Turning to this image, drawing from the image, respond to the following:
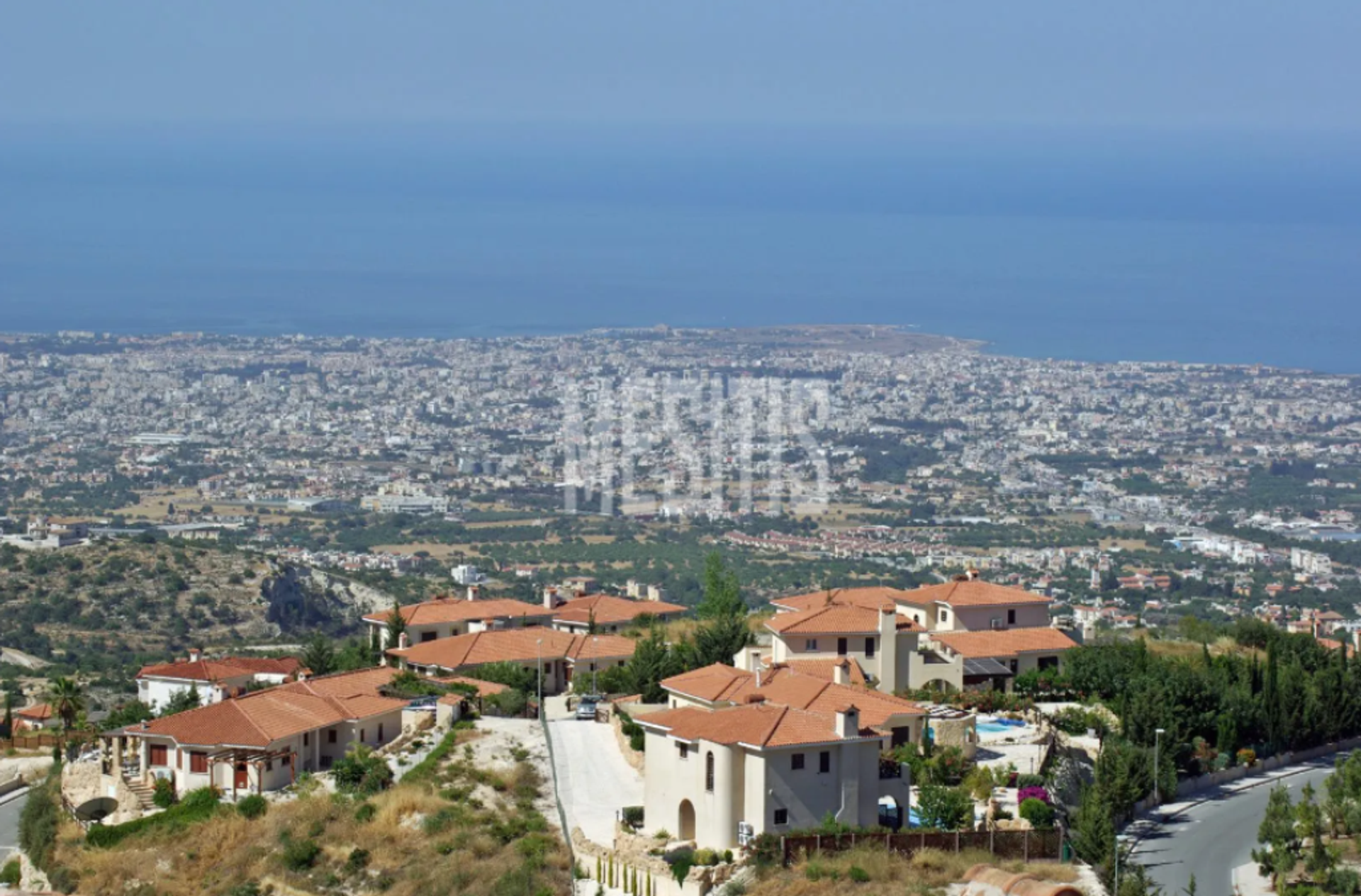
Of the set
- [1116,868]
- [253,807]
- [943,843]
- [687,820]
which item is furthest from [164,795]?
[1116,868]

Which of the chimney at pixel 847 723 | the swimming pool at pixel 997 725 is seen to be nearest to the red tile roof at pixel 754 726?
the chimney at pixel 847 723

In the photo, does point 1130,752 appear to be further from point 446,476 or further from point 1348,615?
point 446,476

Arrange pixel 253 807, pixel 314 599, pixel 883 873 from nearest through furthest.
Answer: pixel 883 873
pixel 253 807
pixel 314 599

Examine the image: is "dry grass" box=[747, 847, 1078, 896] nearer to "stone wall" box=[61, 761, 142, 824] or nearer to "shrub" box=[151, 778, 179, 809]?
"shrub" box=[151, 778, 179, 809]

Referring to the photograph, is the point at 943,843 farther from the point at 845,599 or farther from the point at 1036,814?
the point at 845,599

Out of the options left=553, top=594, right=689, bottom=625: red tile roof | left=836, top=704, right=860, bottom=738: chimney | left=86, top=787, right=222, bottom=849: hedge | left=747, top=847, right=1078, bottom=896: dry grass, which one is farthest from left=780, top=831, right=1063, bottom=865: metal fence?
left=553, top=594, right=689, bottom=625: red tile roof

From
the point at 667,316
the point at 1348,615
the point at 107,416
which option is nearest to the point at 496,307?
the point at 667,316

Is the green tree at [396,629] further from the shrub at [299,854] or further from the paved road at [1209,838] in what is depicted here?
the paved road at [1209,838]
